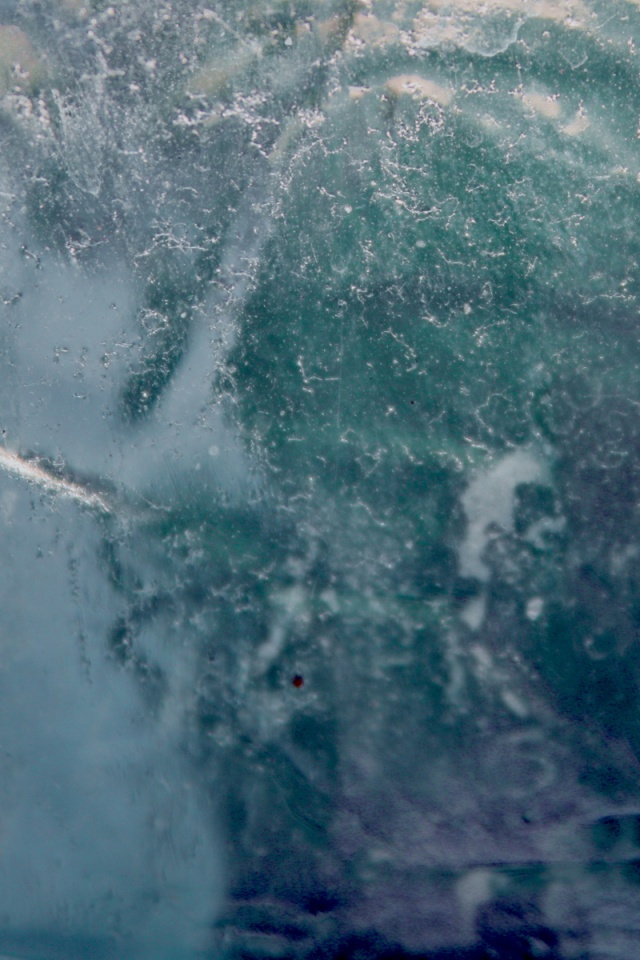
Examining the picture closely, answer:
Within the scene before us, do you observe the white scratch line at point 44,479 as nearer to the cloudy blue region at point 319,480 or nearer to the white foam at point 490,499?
the cloudy blue region at point 319,480

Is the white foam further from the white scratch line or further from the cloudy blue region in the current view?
the white scratch line

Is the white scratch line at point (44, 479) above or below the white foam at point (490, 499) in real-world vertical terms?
below

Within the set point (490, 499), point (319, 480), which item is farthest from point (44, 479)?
point (490, 499)

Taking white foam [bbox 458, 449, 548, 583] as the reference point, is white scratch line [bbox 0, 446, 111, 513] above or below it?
below

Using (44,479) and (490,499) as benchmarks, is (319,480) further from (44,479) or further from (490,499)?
(44,479)

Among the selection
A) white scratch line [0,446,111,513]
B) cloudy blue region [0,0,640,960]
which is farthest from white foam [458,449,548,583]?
white scratch line [0,446,111,513]

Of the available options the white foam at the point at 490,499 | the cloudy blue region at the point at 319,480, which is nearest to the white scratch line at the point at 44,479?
the cloudy blue region at the point at 319,480
